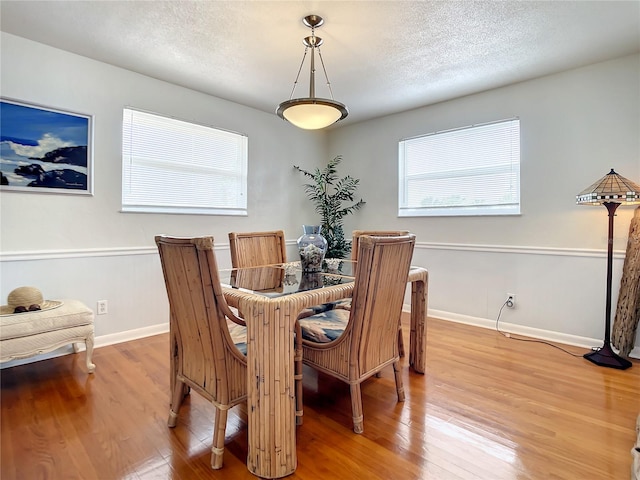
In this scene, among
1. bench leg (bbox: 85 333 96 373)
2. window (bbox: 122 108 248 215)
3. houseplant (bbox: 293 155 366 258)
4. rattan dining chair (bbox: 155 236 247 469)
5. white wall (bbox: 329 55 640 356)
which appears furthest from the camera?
houseplant (bbox: 293 155 366 258)

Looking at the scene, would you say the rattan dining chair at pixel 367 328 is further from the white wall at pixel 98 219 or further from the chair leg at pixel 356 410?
the white wall at pixel 98 219

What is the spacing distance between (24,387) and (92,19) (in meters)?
2.41

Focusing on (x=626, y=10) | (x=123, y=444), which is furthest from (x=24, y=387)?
(x=626, y=10)

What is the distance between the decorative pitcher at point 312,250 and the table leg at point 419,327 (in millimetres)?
691

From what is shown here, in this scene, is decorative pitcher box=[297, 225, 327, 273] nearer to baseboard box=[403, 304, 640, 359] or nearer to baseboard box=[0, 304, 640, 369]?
baseboard box=[0, 304, 640, 369]

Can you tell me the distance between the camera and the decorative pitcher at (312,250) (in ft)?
7.26

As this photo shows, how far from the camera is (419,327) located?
2357 millimetres

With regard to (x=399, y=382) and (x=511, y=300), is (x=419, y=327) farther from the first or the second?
(x=511, y=300)

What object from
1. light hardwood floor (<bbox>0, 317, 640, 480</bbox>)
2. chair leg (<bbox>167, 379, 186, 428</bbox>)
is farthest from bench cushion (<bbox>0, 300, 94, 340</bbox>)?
chair leg (<bbox>167, 379, 186, 428</bbox>)

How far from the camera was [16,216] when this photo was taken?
2463 millimetres

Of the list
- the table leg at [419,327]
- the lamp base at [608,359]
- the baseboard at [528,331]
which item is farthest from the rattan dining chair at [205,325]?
the baseboard at [528,331]

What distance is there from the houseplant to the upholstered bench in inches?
104

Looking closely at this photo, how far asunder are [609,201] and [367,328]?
215cm

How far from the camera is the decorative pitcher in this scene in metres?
2.21
